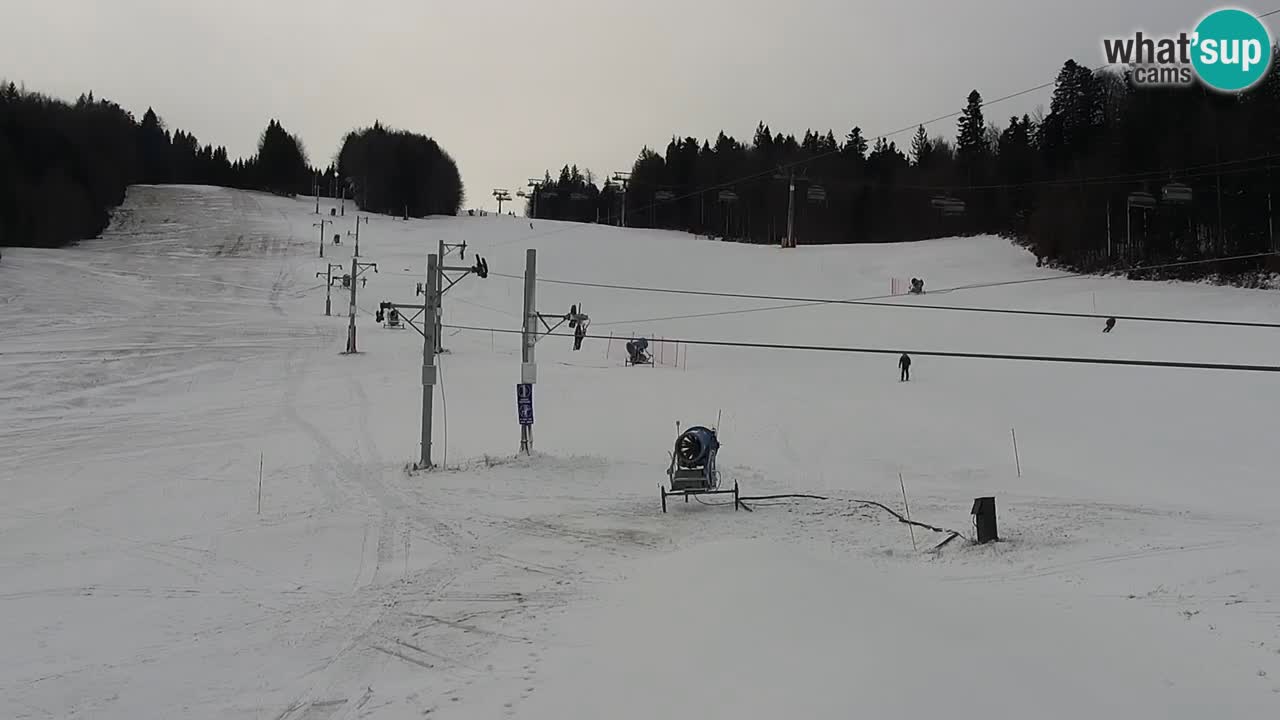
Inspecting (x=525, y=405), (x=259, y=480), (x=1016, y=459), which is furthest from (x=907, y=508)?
(x=259, y=480)

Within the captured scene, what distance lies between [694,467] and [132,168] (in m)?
146

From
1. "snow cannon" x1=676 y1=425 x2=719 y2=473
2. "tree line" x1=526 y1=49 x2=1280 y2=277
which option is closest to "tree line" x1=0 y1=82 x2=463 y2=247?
"tree line" x1=526 y1=49 x2=1280 y2=277

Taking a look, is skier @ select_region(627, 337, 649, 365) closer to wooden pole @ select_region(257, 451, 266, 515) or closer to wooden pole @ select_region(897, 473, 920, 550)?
wooden pole @ select_region(897, 473, 920, 550)

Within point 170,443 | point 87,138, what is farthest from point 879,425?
point 87,138

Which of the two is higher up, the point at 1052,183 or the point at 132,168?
the point at 132,168

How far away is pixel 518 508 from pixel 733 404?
1509cm

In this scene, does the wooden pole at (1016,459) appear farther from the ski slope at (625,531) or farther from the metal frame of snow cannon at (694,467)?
the metal frame of snow cannon at (694,467)

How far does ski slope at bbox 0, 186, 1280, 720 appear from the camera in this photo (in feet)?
27.4

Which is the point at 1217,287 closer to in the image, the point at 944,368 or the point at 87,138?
the point at 944,368

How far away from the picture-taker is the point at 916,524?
15.9 m

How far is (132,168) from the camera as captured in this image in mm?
134375

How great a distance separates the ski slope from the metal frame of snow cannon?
57 cm

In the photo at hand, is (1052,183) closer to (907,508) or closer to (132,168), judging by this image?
(907,508)

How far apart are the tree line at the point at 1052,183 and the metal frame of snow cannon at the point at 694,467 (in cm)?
2921
